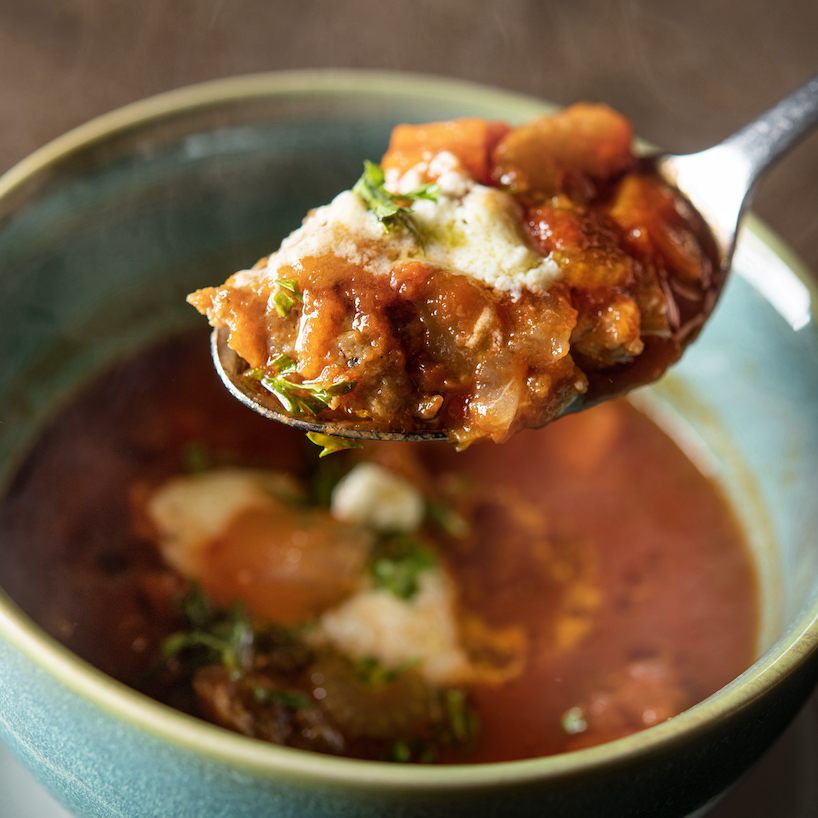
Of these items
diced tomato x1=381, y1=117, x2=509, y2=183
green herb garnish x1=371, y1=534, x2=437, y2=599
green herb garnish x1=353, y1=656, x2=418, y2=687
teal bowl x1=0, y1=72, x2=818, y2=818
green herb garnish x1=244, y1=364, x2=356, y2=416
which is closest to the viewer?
teal bowl x1=0, y1=72, x2=818, y2=818

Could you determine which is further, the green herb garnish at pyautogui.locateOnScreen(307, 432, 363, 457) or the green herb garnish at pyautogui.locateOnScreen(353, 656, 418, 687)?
the green herb garnish at pyautogui.locateOnScreen(353, 656, 418, 687)

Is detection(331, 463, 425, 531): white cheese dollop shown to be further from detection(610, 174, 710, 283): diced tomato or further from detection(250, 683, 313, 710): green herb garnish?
detection(610, 174, 710, 283): diced tomato

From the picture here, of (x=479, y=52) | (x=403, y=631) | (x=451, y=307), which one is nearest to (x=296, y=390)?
(x=451, y=307)

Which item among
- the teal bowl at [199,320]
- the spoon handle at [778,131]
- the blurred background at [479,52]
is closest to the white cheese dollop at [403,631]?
the teal bowl at [199,320]

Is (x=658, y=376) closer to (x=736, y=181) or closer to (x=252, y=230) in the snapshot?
(x=736, y=181)

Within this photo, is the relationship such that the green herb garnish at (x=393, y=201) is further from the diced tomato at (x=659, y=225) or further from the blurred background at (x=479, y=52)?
the blurred background at (x=479, y=52)

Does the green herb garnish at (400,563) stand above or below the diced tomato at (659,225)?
below

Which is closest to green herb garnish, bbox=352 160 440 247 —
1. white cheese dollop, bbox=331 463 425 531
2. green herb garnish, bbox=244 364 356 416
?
green herb garnish, bbox=244 364 356 416

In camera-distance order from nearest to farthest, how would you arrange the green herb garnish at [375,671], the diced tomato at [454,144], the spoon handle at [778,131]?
the diced tomato at [454,144] → the spoon handle at [778,131] → the green herb garnish at [375,671]
